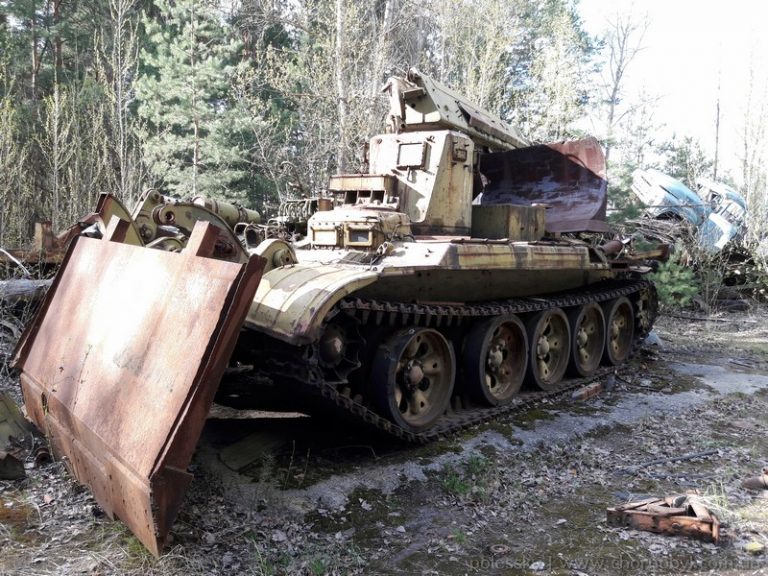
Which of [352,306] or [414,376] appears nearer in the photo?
[352,306]

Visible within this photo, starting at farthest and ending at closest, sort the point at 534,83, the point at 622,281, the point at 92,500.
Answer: the point at 534,83
the point at 622,281
the point at 92,500

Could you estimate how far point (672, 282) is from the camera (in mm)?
13758

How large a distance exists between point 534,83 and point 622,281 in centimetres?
1448

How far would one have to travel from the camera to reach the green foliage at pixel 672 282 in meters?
13.3

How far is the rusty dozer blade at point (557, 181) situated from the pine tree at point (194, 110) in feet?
27.8

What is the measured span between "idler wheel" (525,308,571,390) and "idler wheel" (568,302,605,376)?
6.1 inches

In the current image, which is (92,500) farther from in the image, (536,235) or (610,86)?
(610,86)

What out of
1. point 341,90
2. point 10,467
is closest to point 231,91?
point 341,90

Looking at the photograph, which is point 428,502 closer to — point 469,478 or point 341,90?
point 469,478

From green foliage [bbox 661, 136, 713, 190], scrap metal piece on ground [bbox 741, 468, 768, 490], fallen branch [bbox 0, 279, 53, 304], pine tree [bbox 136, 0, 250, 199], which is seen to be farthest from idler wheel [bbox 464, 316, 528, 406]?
green foliage [bbox 661, 136, 713, 190]

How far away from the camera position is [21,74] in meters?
19.1

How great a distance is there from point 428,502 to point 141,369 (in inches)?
84.4

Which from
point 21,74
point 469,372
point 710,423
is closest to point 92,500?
point 469,372

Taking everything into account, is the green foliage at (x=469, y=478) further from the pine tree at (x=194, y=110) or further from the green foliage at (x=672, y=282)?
the pine tree at (x=194, y=110)
